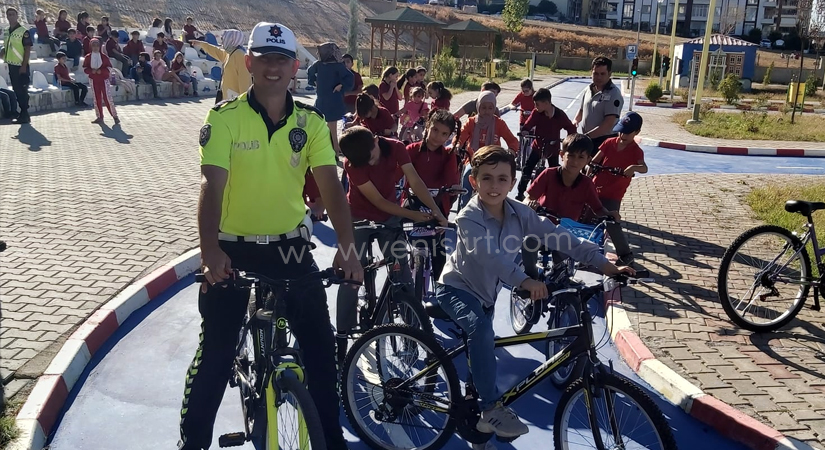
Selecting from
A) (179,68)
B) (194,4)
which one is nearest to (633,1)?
(194,4)

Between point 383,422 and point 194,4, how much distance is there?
164ft

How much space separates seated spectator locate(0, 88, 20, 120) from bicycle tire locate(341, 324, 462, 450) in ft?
46.5

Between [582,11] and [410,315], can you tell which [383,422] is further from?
[582,11]

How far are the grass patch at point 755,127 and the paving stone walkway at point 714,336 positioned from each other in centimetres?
1045

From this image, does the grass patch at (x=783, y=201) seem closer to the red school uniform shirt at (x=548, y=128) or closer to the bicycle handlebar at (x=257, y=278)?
the red school uniform shirt at (x=548, y=128)

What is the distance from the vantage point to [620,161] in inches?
286

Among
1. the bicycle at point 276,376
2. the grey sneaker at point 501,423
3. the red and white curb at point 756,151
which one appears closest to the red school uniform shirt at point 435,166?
the grey sneaker at point 501,423

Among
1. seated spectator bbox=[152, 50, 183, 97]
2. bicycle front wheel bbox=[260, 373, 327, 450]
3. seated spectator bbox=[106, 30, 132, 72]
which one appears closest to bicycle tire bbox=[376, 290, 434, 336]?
bicycle front wheel bbox=[260, 373, 327, 450]

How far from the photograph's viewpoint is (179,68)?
75.2 feet

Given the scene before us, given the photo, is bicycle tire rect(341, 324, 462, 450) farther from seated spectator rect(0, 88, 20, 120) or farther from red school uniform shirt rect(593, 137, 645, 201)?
seated spectator rect(0, 88, 20, 120)

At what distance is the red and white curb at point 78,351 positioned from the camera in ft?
13.0

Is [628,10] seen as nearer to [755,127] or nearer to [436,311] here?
[755,127]

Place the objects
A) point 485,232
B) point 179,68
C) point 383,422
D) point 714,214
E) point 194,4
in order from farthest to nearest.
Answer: point 194,4, point 179,68, point 714,214, point 383,422, point 485,232

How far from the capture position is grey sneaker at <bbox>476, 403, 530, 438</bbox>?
142 inches
